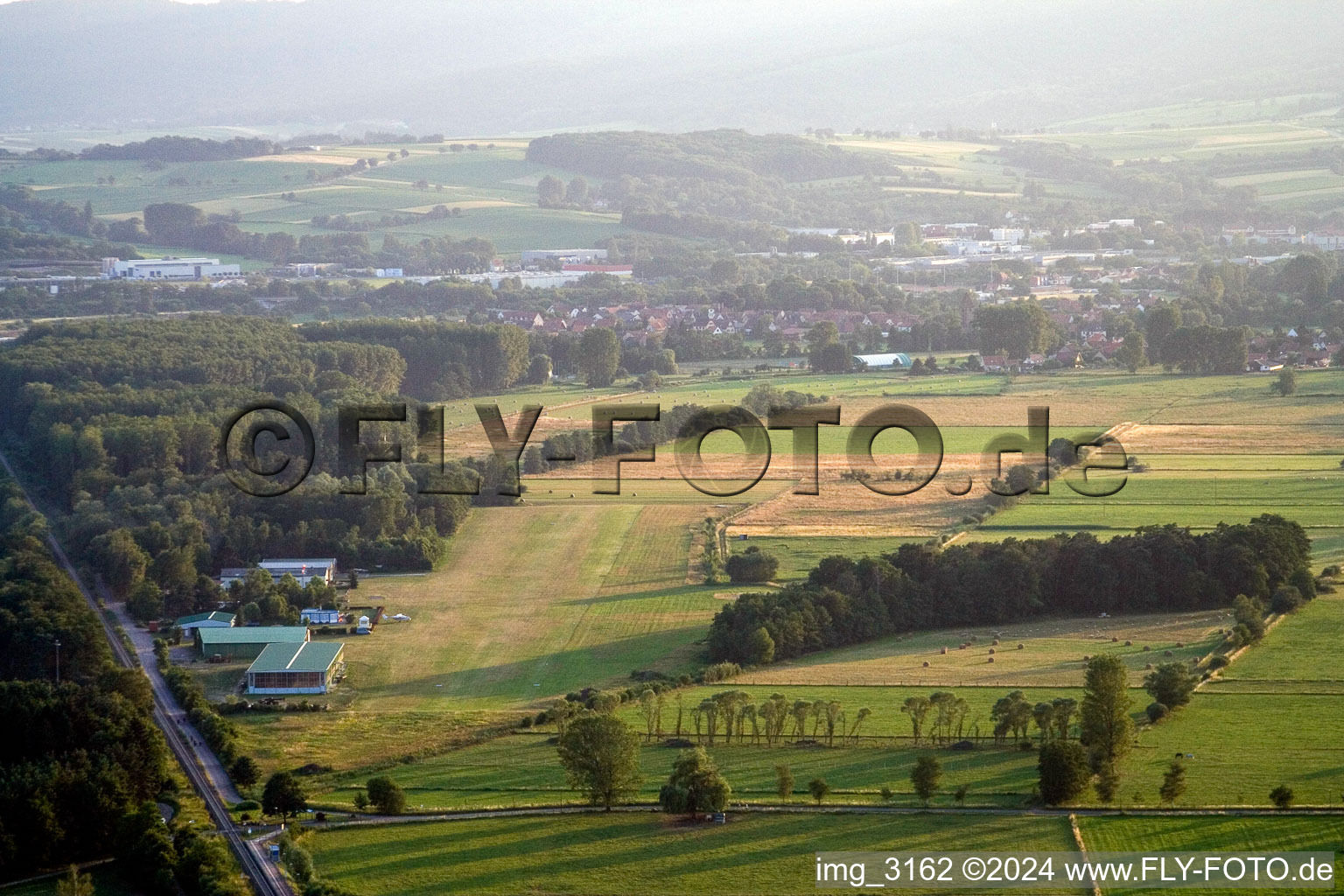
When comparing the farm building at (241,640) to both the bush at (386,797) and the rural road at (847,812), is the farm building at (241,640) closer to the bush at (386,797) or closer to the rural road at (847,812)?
the bush at (386,797)

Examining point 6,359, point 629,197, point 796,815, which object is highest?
point 629,197

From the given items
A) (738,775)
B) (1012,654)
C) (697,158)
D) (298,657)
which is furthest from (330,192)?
(738,775)

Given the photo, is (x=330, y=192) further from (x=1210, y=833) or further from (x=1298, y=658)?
(x=1210, y=833)

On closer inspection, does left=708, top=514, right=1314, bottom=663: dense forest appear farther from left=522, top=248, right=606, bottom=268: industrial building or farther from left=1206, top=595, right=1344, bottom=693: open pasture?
left=522, top=248, right=606, bottom=268: industrial building

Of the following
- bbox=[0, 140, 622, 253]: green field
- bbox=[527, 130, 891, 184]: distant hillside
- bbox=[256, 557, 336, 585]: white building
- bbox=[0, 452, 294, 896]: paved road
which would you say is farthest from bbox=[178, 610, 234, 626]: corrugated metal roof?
bbox=[527, 130, 891, 184]: distant hillside

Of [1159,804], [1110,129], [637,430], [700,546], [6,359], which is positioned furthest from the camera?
[1110,129]

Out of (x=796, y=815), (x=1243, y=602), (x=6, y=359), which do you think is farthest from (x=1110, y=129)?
(x=796, y=815)

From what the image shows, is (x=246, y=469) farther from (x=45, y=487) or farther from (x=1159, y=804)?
(x=1159, y=804)
